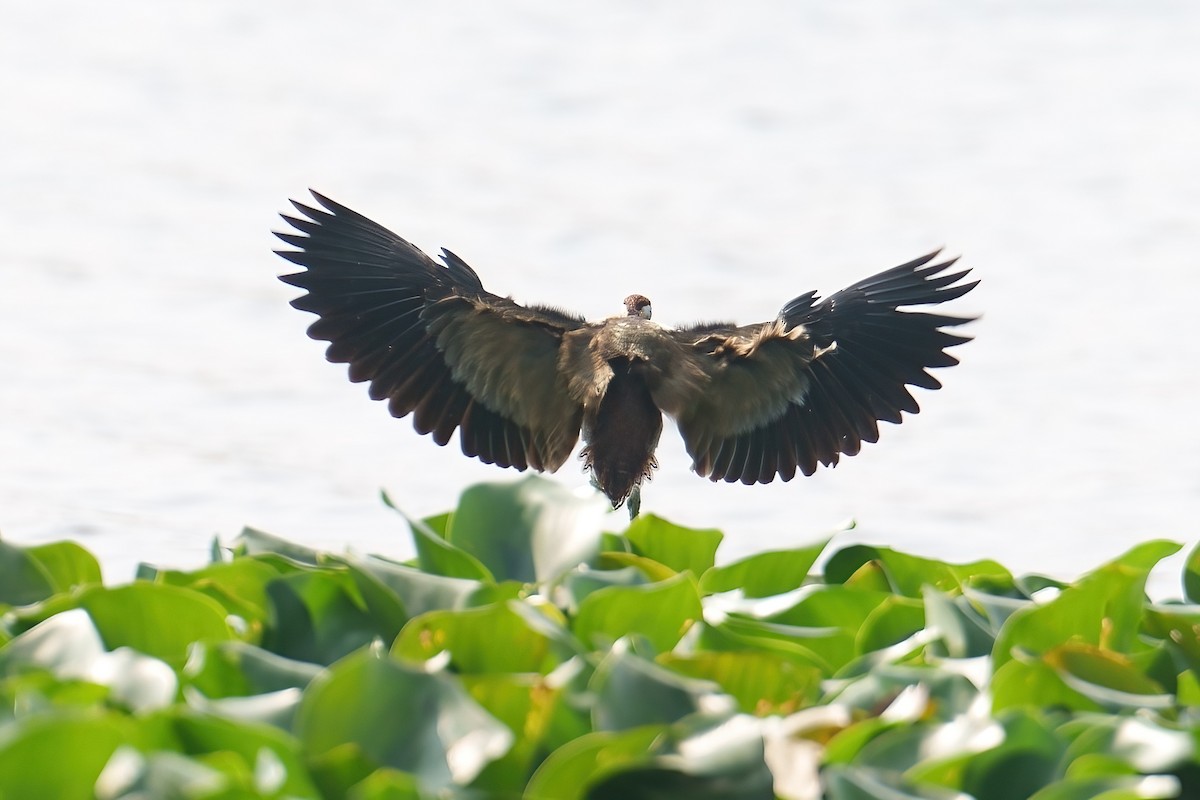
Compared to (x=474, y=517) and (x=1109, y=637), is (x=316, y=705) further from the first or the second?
(x=1109, y=637)

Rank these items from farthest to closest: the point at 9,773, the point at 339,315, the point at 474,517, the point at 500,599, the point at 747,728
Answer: the point at 339,315
the point at 474,517
the point at 500,599
the point at 747,728
the point at 9,773

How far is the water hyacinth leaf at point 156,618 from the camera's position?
336 cm

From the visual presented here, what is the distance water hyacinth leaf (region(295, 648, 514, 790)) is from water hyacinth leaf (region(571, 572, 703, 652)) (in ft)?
1.88

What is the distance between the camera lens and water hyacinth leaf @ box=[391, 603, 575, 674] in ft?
10.6

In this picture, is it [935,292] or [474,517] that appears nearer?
[474,517]

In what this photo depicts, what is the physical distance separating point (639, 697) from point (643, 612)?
→ 1.87ft

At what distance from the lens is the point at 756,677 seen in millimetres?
3197

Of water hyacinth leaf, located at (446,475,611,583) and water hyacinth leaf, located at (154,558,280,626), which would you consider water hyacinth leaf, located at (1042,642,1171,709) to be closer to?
water hyacinth leaf, located at (446,475,611,583)

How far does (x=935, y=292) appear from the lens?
783 centimetres

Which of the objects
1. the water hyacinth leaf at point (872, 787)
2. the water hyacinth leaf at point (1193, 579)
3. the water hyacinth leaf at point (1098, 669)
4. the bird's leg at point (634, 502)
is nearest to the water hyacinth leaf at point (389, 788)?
the water hyacinth leaf at point (872, 787)

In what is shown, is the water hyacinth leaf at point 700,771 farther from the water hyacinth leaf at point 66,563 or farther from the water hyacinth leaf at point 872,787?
the water hyacinth leaf at point 66,563

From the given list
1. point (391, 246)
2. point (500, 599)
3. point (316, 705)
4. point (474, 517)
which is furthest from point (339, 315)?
point (316, 705)

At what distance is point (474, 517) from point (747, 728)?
1464mm

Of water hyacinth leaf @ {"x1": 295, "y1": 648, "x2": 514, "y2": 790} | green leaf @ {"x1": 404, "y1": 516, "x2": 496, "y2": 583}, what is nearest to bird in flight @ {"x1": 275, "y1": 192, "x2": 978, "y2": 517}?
green leaf @ {"x1": 404, "y1": 516, "x2": 496, "y2": 583}
